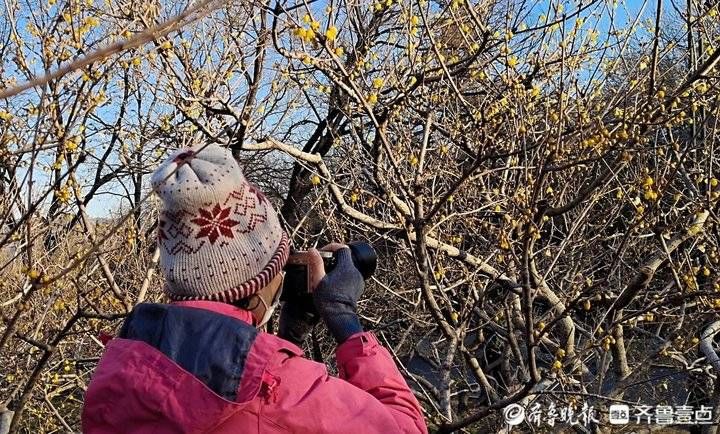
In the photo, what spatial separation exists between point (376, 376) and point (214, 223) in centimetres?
40

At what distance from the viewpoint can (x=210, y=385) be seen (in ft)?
3.76

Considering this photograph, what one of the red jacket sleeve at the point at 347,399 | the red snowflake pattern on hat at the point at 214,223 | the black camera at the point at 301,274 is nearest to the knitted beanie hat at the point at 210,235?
the red snowflake pattern on hat at the point at 214,223

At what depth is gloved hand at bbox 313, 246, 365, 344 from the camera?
1.44 metres

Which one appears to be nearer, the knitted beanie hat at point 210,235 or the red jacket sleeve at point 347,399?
the red jacket sleeve at point 347,399

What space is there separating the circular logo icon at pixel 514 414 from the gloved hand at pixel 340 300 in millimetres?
2908

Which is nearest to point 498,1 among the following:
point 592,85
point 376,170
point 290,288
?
point 592,85

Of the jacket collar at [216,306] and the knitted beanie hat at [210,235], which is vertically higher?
the knitted beanie hat at [210,235]

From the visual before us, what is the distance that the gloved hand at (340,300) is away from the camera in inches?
56.5

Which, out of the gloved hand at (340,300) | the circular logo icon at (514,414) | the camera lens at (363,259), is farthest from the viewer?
the circular logo icon at (514,414)

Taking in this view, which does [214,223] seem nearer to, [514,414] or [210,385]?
[210,385]
